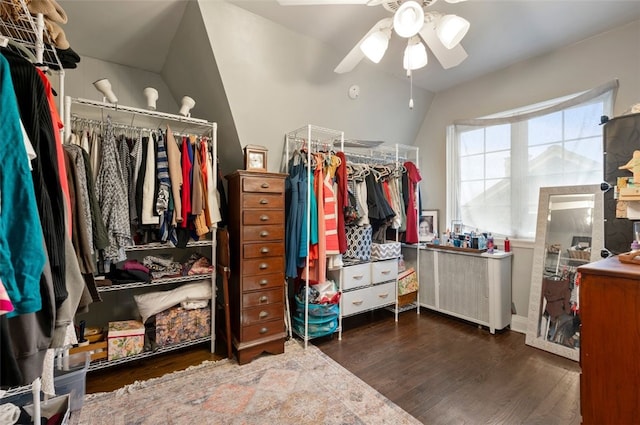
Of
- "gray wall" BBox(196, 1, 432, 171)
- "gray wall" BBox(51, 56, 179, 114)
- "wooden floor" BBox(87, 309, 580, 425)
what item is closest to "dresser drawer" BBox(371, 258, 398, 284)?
"wooden floor" BBox(87, 309, 580, 425)

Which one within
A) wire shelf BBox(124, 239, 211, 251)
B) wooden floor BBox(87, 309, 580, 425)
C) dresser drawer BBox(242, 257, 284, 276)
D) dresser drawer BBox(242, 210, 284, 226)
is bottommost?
wooden floor BBox(87, 309, 580, 425)

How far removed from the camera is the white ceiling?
1919 millimetres

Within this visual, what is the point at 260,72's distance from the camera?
2209 millimetres

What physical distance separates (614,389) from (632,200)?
0.86 m

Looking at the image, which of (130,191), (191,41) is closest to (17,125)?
(130,191)

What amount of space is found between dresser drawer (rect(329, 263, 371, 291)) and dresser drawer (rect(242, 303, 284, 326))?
1.97ft

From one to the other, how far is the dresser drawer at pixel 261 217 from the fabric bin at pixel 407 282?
157 centimetres

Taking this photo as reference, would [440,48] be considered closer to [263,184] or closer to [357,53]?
[357,53]

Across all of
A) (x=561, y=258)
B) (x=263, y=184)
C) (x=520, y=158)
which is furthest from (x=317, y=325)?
(x=520, y=158)

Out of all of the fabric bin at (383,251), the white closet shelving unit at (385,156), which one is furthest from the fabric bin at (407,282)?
the fabric bin at (383,251)

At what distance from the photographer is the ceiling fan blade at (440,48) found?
1562 mm

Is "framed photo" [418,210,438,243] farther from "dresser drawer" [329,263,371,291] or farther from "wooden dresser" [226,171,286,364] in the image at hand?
"wooden dresser" [226,171,286,364]

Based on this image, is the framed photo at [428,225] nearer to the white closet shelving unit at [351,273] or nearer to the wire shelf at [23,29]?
the white closet shelving unit at [351,273]

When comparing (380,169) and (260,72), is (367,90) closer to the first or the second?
(380,169)
